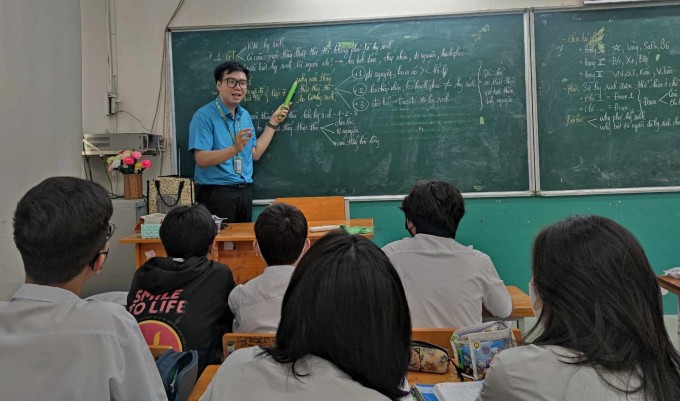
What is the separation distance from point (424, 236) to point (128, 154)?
262 centimetres

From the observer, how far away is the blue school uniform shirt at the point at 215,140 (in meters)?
4.02

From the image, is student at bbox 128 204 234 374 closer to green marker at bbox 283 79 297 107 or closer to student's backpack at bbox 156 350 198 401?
student's backpack at bbox 156 350 198 401

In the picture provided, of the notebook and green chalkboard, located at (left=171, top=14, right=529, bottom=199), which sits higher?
green chalkboard, located at (left=171, top=14, right=529, bottom=199)

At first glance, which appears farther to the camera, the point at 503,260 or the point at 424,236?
the point at 503,260

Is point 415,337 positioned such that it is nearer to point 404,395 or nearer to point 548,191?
point 404,395

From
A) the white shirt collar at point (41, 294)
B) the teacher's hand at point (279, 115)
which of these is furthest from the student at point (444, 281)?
the teacher's hand at point (279, 115)

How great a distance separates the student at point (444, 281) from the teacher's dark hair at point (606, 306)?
0.97m

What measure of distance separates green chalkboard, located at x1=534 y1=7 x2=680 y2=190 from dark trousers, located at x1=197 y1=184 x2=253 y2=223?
2.31 meters

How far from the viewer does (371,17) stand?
4.16 meters

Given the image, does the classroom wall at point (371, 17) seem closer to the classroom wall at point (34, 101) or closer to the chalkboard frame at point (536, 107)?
the chalkboard frame at point (536, 107)

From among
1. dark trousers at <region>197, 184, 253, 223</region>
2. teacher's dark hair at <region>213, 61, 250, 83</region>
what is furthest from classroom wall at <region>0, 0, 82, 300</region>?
teacher's dark hair at <region>213, 61, 250, 83</region>

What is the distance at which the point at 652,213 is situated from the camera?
160 inches

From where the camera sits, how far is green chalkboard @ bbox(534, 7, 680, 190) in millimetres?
4020

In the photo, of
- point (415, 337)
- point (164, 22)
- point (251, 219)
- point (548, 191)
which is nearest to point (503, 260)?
point (548, 191)
